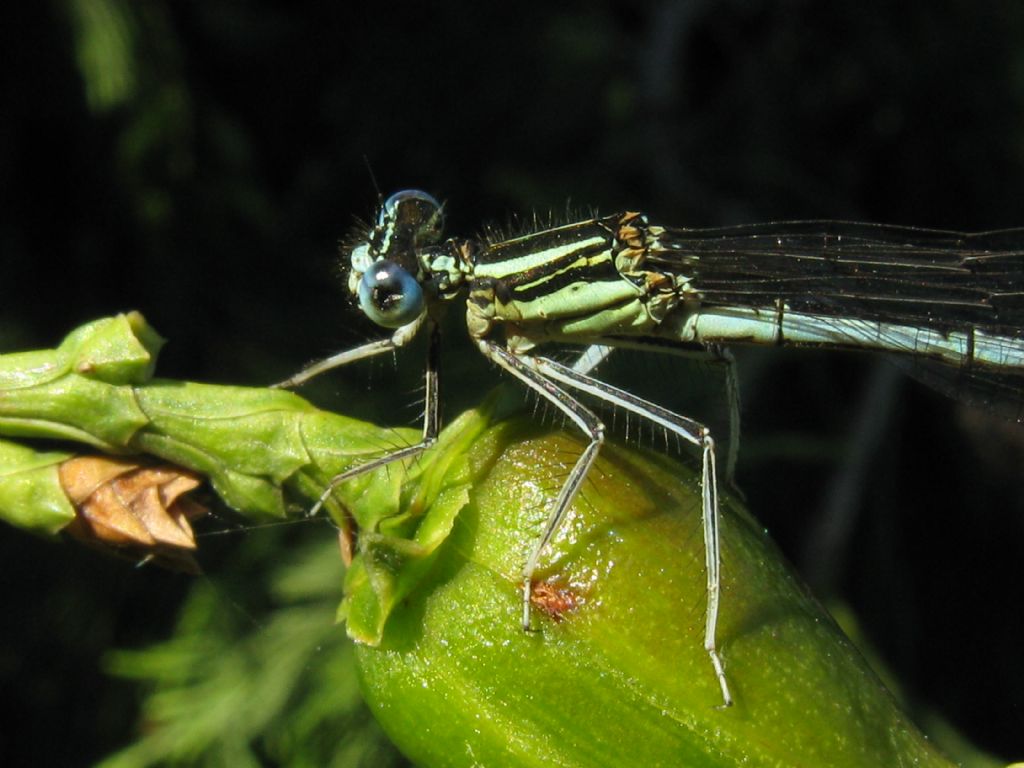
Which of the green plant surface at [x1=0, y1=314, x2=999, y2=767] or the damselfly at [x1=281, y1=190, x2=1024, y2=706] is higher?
the damselfly at [x1=281, y1=190, x2=1024, y2=706]

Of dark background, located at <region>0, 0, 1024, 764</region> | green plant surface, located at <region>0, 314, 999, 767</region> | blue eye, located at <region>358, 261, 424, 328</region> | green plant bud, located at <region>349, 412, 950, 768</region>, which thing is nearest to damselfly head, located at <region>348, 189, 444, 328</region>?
blue eye, located at <region>358, 261, 424, 328</region>

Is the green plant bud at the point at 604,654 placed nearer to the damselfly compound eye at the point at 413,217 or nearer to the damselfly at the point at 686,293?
the damselfly at the point at 686,293

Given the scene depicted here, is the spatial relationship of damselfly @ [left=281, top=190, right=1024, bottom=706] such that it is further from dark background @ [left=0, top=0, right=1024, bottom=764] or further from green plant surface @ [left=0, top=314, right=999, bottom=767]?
green plant surface @ [left=0, top=314, right=999, bottom=767]

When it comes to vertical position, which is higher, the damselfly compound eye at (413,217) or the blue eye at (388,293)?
the damselfly compound eye at (413,217)

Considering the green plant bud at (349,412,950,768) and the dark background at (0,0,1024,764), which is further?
the dark background at (0,0,1024,764)

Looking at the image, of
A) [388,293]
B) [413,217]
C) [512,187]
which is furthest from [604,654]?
[512,187]

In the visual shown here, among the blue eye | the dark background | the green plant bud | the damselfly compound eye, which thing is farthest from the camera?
the dark background

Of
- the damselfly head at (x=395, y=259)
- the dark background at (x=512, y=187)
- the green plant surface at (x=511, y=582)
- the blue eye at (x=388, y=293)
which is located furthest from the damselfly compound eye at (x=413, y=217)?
the green plant surface at (x=511, y=582)
